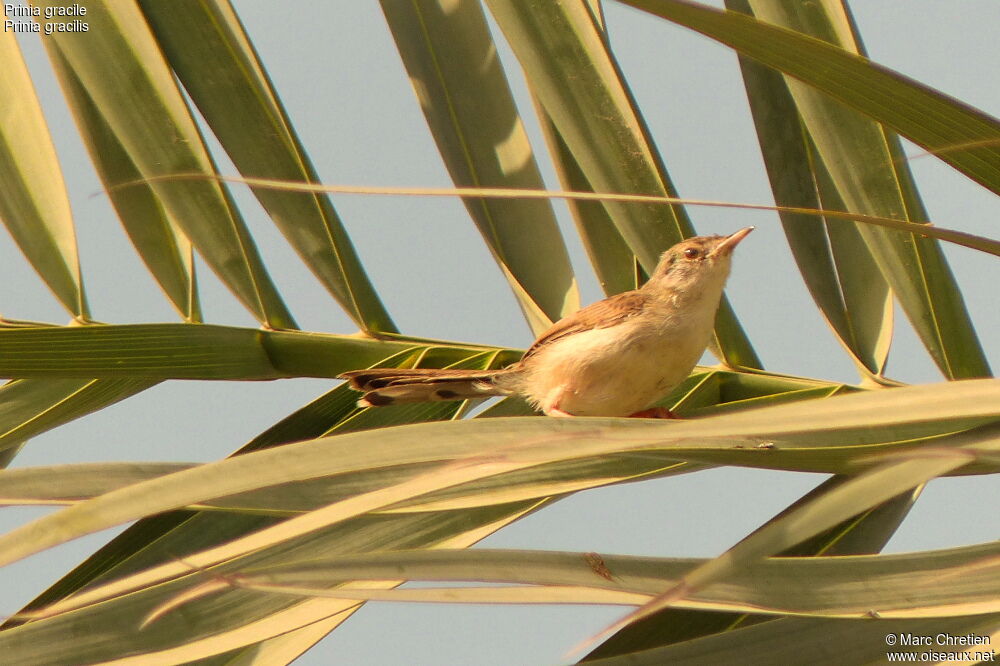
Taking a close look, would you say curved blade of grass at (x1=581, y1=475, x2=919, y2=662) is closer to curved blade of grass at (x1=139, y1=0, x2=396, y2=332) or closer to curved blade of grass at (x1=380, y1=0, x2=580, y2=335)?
curved blade of grass at (x1=380, y1=0, x2=580, y2=335)

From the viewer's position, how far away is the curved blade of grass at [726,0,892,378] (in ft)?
8.68

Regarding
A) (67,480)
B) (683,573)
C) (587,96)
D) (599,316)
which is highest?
(587,96)

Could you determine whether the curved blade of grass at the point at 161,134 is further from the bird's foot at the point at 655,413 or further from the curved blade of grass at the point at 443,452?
the curved blade of grass at the point at 443,452

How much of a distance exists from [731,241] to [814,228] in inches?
53.2

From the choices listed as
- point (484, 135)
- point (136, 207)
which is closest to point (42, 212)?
point (136, 207)

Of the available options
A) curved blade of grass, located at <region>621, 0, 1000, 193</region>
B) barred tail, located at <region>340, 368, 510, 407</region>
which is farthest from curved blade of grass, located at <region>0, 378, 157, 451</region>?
curved blade of grass, located at <region>621, 0, 1000, 193</region>

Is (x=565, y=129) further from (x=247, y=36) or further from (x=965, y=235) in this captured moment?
(x=965, y=235)

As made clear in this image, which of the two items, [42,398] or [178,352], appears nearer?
[178,352]

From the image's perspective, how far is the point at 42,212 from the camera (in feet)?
9.11

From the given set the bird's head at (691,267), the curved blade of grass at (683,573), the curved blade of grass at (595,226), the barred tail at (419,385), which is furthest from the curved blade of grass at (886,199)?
the barred tail at (419,385)

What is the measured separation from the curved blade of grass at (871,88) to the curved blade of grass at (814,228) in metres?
1.19

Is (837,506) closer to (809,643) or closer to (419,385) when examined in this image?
(809,643)

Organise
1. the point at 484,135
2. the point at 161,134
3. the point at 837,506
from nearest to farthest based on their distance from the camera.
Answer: the point at 837,506 < the point at 161,134 < the point at 484,135

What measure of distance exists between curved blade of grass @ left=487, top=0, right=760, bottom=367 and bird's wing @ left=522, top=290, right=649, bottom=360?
0.52m
